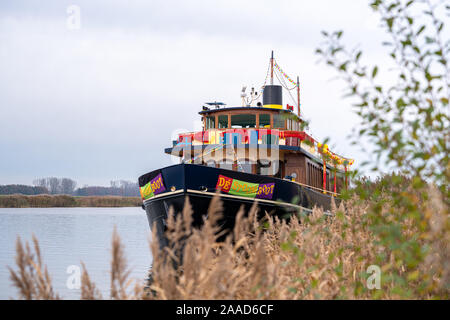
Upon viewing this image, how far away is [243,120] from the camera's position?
16422 mm

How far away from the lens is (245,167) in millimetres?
14844

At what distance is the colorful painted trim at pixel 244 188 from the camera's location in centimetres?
1173

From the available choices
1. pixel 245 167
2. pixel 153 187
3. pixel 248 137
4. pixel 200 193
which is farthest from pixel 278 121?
pixel 200 193

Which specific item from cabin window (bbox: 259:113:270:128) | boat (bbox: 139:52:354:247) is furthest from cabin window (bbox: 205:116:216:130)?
cabin window (bbox: 259:113:270:128)

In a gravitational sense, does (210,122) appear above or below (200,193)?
above

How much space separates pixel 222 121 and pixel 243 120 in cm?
70

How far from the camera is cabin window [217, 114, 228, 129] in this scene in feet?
53.4

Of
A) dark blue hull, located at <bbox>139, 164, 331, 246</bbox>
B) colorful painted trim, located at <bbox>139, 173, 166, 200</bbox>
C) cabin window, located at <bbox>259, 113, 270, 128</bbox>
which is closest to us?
dark blue hull, located at <bbox>139, 164, 331, 246</bbox>

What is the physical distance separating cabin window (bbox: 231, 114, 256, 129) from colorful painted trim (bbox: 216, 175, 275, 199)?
4049 millimetres

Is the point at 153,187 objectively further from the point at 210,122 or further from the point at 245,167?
the point at 210,122

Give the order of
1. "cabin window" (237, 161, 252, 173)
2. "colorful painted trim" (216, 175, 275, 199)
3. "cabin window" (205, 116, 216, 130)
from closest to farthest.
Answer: "colorful painted trim" (216, 175, 275, 199) → "cabin window" (237, 161, 252, 173) → "cabin window" (205, 116, 216, 130)

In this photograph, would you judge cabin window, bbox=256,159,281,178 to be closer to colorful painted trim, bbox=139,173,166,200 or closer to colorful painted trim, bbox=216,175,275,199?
colorful painted trim, bbox=216,175,275,199
